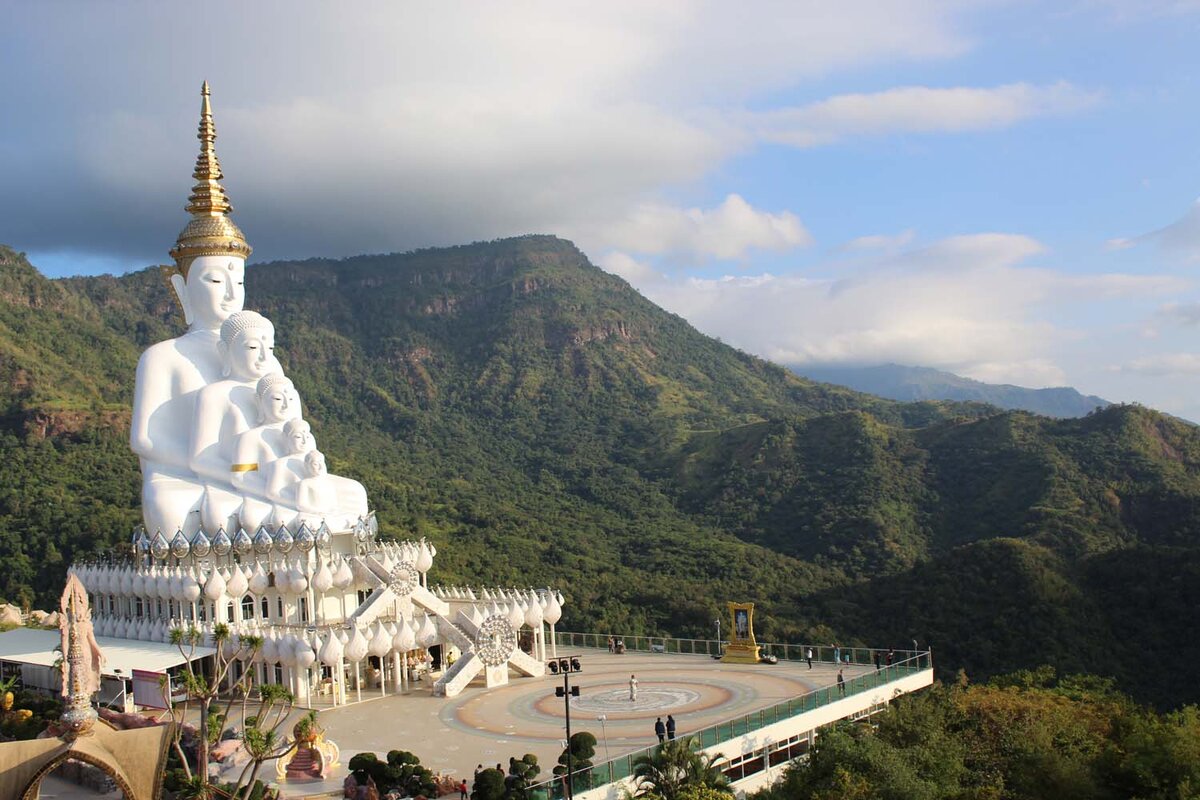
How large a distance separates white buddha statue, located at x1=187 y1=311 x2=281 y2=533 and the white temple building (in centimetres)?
5

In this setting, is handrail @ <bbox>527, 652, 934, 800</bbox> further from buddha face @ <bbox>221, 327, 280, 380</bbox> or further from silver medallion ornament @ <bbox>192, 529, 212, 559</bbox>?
buddha face @ <bbox>221, 327, 280, 380</bbox>

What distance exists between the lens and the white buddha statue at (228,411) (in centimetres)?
3553

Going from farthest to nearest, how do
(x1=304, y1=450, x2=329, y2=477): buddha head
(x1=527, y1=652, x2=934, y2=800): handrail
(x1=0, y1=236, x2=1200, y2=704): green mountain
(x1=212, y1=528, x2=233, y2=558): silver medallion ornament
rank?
(x1=0, y1=236, x2=1200, y2=704): green mountain, (x1=304, y1=450, x2=329, y2=477): buddha head, (x1=212, y1=528, x2=233, y2=558): silver medallion ornament, (x1=527, y1=652, x2=934, y2=800): handrail

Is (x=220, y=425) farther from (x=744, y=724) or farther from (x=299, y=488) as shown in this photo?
(x=744, y=724)

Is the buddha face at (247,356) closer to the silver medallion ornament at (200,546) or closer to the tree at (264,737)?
the silver medallion ornament at (200,546)

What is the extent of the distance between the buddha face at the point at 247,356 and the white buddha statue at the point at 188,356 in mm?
1009

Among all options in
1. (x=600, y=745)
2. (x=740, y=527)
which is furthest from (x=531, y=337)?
(x=600, y=745)

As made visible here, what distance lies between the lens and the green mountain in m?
47.7

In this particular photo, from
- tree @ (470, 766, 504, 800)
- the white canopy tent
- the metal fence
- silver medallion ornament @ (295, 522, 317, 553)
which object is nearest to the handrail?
tree @ (470, 766, 504, 800)

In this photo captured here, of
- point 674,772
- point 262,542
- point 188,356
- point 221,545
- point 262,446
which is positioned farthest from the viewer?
point 188,356

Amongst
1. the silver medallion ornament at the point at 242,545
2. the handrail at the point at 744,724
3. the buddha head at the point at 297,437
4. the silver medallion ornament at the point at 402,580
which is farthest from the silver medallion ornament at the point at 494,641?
the buddha head at the point at 297,437

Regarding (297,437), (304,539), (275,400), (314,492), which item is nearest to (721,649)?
(304,539)

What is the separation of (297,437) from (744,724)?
59.3 ft

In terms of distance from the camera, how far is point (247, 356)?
38250mm
